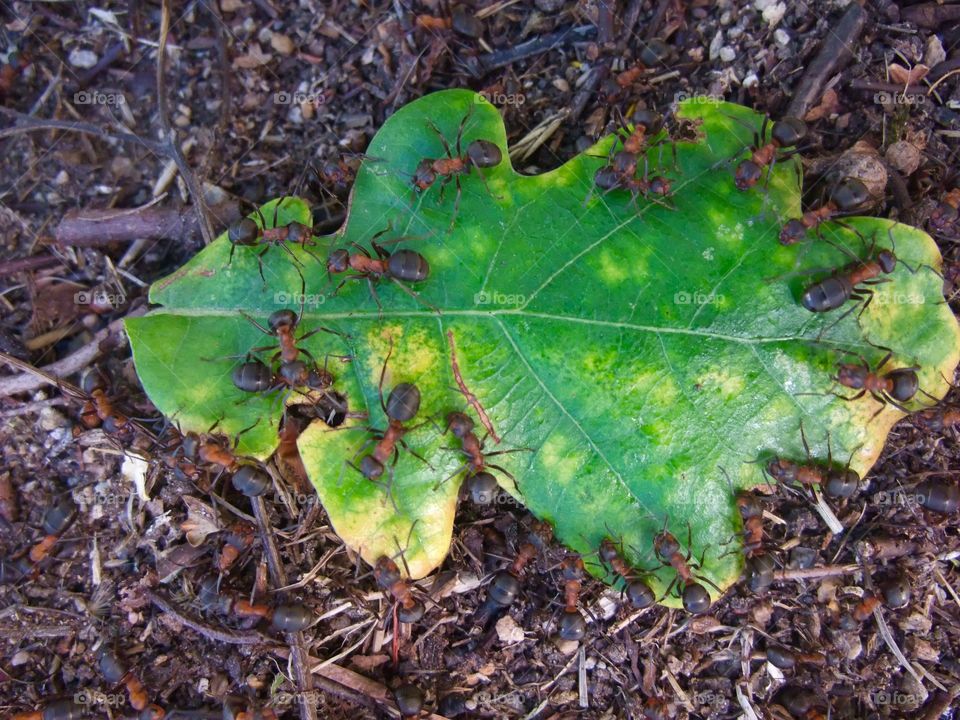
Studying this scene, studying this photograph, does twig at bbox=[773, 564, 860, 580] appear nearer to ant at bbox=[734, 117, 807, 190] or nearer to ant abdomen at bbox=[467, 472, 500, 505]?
ant abdomen at bbox=[467, 472, 500, 505]

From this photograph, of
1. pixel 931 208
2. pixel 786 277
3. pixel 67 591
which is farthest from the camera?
pixel 67 591

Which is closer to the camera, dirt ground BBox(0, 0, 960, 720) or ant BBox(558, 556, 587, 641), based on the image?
ant BBox(558, 556, 587, 641)

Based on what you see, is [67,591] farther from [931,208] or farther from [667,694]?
[931,208]

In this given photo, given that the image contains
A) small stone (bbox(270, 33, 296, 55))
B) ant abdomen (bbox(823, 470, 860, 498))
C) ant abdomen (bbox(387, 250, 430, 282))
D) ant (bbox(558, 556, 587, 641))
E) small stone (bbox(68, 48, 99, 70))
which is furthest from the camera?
small stone (bbox(68, 48, 99, 70))

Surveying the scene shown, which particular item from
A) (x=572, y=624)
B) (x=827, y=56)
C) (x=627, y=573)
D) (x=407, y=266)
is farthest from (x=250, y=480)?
(x=827, y=56)

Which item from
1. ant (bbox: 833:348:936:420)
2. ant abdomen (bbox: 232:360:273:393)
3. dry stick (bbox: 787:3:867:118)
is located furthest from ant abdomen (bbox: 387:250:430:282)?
dry stick (bbox: 787:3:867:118)

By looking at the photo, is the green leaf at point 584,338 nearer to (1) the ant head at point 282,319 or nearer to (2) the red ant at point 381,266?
(2) the red ant at point 381,266

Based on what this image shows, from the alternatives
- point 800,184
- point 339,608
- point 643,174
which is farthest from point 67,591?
point 800,184

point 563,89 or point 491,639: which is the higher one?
point 563,89
